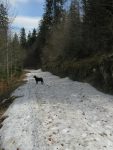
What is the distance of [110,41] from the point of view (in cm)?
3619

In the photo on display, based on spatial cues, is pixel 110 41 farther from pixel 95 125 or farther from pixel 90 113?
pixel 95 125

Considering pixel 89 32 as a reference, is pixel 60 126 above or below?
below

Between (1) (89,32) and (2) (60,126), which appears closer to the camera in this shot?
(2) (60,126)

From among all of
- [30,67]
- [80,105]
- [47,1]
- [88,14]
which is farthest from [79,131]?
[30,67]

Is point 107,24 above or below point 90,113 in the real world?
above

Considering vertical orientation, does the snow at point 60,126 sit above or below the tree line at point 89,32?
below

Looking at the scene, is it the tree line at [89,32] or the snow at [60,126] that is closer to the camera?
the snow at [60,126]

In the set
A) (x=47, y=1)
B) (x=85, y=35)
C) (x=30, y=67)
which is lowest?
(x=30, y=67)

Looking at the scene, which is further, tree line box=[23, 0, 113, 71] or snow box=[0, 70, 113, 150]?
tree line box=[23, 0, 113, 71]

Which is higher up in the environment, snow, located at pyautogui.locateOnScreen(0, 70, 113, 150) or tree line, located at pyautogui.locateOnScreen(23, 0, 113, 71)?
tree line, located at pyautogui.locateOnScreen(23, 0, 113, 71)

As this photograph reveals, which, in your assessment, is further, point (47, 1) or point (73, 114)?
point (47, 1)

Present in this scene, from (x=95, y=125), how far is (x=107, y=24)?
24343 mm

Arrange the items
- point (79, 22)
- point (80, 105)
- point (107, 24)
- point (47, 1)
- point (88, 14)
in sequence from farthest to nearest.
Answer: point (47, 1) < point (79, 22) < point (88, 14) < point (107, 24) < point (80, 105)

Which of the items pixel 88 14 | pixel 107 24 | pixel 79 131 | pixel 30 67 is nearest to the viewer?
pixel 79 131
